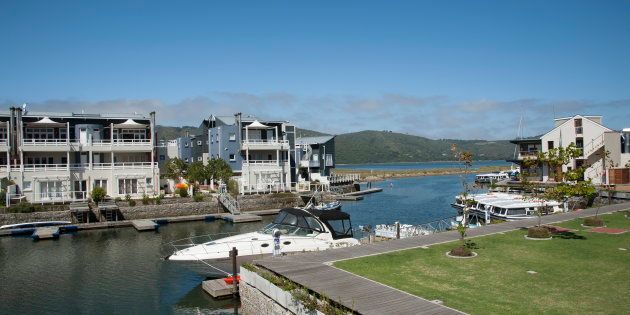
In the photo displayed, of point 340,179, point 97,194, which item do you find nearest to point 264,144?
point 97,194

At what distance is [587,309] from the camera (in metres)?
12.9

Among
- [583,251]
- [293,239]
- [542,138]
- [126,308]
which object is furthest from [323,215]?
[542,138]

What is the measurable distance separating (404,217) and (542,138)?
24.2 meters

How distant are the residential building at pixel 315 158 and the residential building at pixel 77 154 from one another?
25.0 meters

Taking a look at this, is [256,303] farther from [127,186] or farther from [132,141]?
[132,141]

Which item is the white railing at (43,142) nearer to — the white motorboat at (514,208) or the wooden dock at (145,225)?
the wooden dock at (145,225)

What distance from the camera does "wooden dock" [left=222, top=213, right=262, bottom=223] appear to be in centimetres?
4741

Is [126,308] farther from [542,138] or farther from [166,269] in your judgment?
[542,138]

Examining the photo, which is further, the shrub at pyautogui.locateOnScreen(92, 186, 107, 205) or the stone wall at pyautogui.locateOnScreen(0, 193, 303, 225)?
the shrub at pyautogui.locateOnScreen(92, 186, 107, 205)

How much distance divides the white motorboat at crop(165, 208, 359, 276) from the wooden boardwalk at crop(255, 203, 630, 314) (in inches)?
117

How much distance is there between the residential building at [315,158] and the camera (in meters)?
74.4

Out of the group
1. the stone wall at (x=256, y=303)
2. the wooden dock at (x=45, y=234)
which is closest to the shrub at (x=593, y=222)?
the stone wall at (x=256, y=303)

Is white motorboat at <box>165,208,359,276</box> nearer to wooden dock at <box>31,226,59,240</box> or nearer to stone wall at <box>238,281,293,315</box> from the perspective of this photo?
stone wall at <box>238,281,293,315</box>

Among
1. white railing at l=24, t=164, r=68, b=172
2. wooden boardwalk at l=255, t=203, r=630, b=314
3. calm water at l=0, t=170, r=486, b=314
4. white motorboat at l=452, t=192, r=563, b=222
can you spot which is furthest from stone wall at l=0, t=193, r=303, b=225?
wooden boardwalk at l=255, t=203, r=630, b=314
